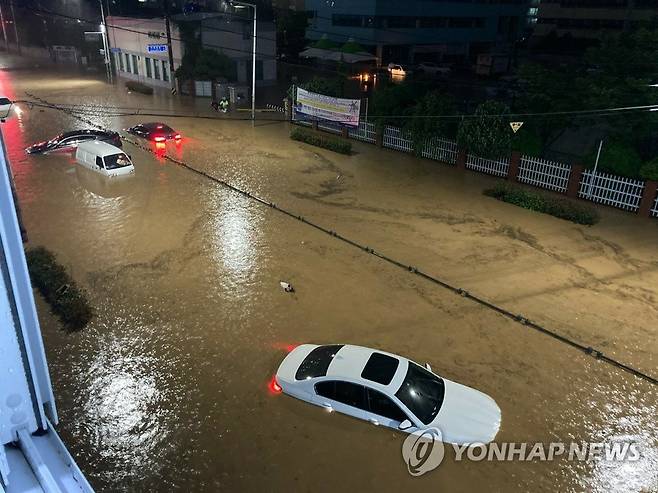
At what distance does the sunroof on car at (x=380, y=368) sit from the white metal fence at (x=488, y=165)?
15698mm

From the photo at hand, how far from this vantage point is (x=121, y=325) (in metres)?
12.4

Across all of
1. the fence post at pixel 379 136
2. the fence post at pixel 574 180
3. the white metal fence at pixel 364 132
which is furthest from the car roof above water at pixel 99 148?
the fence post at pixel 574 180

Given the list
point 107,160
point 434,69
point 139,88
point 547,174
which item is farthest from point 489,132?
point 139,88

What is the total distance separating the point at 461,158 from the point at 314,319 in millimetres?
14773

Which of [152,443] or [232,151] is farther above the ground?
[232,151]

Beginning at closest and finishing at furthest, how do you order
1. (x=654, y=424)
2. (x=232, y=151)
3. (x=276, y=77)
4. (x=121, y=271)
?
(x=654, y=424)
(x=121, y=271)
(x=232, y=151)
(x=276, y=77)

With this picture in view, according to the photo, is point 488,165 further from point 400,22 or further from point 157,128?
point 400,22

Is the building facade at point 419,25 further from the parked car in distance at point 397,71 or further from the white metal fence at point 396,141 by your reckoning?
the white metal fence at point 396,141

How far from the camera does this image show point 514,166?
22.5 metres

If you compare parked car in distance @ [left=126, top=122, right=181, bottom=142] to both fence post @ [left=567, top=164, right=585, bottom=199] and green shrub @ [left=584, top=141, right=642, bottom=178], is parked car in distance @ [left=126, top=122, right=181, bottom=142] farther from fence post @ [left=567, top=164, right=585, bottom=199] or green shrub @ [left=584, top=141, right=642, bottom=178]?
green shrub @ [left=584, top=141, right=642, bottom=178]

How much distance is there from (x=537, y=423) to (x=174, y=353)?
7.81 meters

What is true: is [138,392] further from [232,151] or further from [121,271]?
[232,151]

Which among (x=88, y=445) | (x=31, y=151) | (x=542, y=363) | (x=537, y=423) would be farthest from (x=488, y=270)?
(x=31, y=151)

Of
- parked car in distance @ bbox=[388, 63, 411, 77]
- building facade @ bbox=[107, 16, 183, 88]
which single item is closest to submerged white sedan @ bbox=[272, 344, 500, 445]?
building facade @ bbox=[107, 16, 183, 88]
